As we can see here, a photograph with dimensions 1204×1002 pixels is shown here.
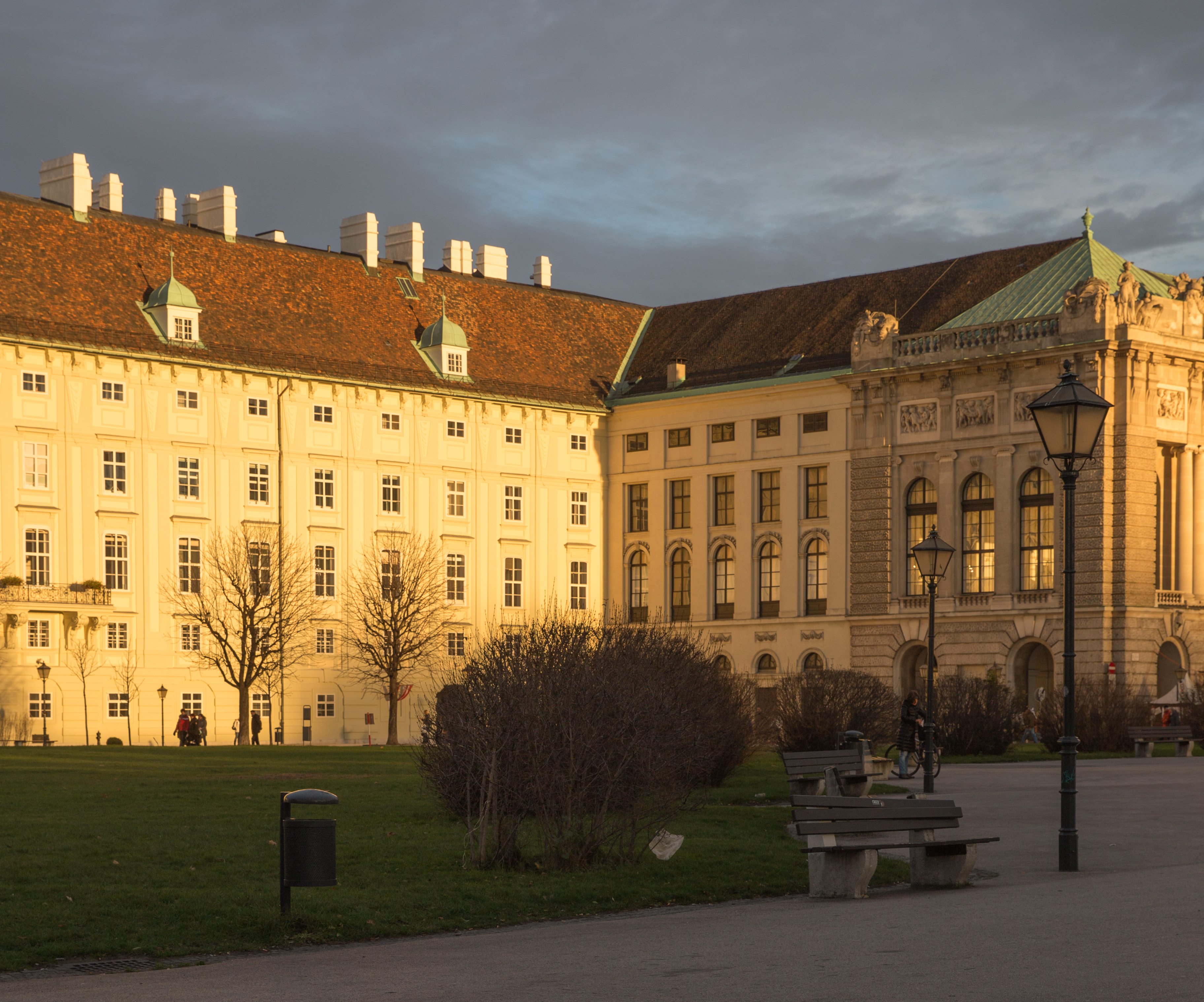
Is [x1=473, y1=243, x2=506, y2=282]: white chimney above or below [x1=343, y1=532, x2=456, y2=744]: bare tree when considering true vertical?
above

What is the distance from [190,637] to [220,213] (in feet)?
64.1

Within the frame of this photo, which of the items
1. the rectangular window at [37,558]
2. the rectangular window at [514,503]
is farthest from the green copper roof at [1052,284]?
the rectangular window at [37,558]

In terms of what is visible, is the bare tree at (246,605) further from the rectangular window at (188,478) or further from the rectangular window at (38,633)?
the rectangular window at (38,633)

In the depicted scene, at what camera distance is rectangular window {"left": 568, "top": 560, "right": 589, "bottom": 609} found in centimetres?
9219

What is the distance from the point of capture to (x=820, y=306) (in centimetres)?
9025

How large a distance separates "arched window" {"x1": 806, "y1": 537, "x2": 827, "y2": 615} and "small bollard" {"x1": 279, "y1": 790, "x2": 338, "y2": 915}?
231ft

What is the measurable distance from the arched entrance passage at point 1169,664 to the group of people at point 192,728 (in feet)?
120

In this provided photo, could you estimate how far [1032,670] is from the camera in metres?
80.4

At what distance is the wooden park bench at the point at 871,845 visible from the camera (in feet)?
61.6

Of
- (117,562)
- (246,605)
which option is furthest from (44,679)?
(246,605)

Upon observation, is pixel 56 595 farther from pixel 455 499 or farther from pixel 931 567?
pixel 931 567

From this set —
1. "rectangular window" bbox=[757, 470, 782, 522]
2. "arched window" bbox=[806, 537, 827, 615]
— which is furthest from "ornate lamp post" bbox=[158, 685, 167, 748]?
"arched window" bbox=[806, 537, 827, 615]

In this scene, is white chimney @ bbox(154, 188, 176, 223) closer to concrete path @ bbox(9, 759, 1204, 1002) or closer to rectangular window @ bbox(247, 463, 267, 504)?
rectangular window @ bbox(247, 463, 267, 504)

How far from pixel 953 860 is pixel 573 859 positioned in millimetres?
4125
